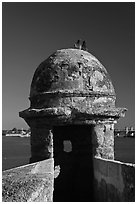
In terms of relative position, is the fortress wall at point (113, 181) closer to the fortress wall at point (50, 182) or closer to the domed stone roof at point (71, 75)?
the fortress wall at point (50, 182)

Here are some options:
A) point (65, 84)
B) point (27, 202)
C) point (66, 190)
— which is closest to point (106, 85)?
point (65, 84)

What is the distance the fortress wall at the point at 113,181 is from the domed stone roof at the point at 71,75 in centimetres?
178

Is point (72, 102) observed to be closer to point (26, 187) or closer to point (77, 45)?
point (77, 45)

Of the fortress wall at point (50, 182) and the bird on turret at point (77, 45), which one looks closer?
the fortress wall at point (50, 182)

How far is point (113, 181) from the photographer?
5.12 m

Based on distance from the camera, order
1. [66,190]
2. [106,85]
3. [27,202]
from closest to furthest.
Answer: [27,202]
[106,85]
[66,190]

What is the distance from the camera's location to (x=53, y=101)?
6.39 meters

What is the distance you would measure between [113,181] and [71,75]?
2692mm

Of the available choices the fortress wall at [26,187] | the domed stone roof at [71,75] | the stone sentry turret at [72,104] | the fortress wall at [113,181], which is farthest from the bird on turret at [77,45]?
the fortress wall at [26,187]

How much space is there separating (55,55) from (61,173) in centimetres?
384

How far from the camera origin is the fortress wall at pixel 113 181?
4420mm

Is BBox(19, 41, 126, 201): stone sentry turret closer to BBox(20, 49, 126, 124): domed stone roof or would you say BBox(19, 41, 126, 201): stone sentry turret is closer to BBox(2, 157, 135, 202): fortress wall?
BBox(20, 49, 126, 124): domed stone roof

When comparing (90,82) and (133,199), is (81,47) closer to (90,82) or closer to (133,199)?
(90,82)

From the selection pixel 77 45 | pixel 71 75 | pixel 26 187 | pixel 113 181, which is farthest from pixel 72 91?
pixel 26 187
